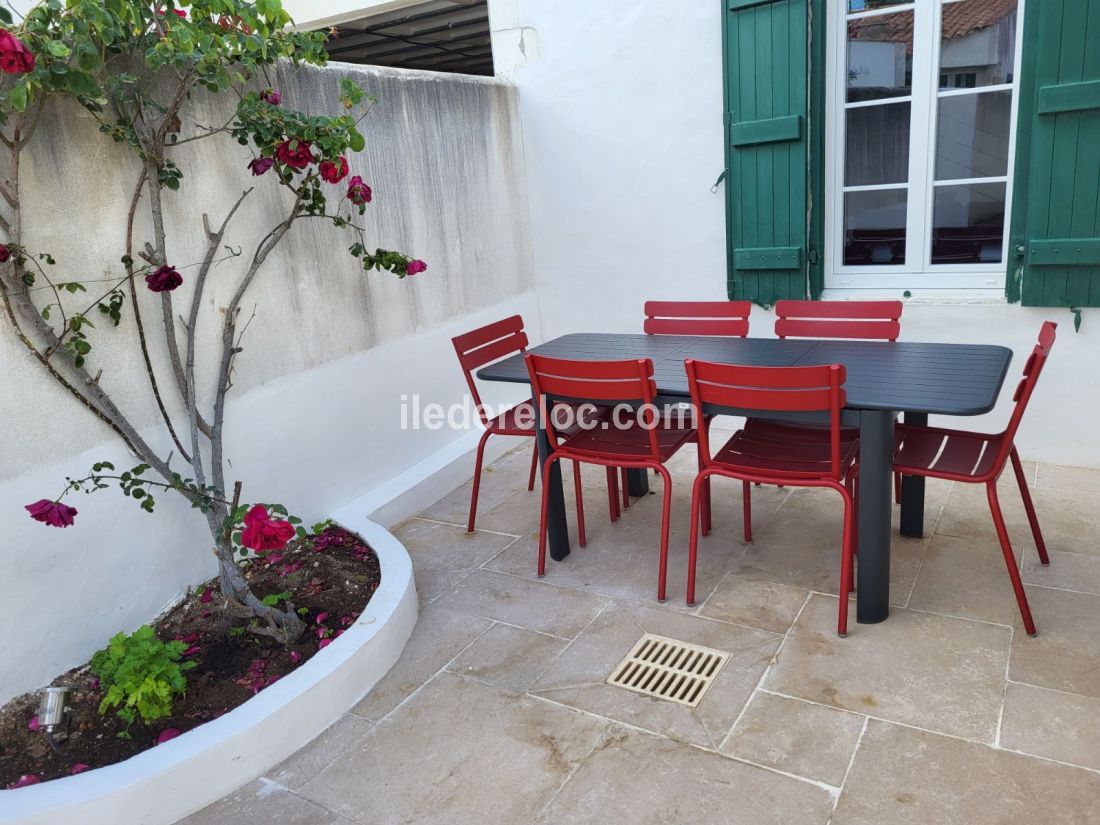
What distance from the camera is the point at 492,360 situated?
388cm

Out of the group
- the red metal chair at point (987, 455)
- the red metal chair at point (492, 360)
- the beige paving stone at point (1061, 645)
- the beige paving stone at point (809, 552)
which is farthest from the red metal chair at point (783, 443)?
the red metal chair at point (492, 360)

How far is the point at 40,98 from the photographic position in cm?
250

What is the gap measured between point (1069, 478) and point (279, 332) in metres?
3.73

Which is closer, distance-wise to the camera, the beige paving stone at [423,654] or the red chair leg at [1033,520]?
the beige paving stone at [423,654]

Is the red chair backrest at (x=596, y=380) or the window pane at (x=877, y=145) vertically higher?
the window pane at (x=877, y=145)

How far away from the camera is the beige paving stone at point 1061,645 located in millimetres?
2443

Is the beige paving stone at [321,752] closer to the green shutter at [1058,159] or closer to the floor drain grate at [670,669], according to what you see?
the floor drain grate at [670,669]

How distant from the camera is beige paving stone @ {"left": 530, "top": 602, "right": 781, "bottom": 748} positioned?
2418 millimetres

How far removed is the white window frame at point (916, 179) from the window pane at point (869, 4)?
0.02 m

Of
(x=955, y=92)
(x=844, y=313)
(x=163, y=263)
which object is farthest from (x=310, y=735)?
(x=955, y=92)

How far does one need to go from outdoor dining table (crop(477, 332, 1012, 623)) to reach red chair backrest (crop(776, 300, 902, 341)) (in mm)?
215

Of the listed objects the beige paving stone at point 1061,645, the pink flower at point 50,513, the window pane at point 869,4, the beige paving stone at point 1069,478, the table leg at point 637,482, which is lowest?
the beige paving stone at point 1061,645

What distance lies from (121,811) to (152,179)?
Answer: 76.9 inches

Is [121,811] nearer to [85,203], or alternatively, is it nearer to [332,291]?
[85,203]
